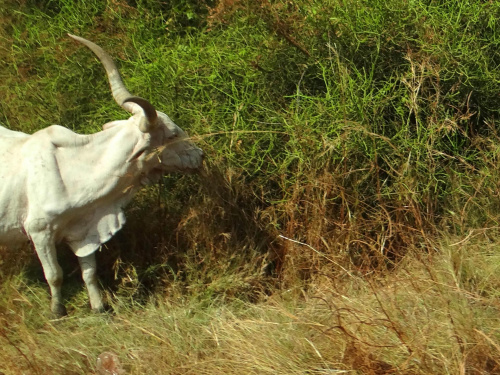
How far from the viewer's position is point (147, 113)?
4.45 m

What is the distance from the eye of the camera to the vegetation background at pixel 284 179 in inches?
171

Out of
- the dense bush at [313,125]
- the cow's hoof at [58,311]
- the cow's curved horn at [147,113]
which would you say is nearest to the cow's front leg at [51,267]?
the cow's hoof at [58,311]

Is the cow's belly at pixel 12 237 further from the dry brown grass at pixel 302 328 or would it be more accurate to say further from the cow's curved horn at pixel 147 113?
the cow's curved horn at pixel 147 113

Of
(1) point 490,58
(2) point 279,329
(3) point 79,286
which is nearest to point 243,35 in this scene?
(1) point 490,58

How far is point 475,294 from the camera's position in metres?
3.91

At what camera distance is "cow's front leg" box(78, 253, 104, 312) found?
464 cm

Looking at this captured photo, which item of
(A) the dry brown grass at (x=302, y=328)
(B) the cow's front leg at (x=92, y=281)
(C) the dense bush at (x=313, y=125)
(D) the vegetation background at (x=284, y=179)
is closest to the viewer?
(A) the dry brown grass at (x=302, y=328)

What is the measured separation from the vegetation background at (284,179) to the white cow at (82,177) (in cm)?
30

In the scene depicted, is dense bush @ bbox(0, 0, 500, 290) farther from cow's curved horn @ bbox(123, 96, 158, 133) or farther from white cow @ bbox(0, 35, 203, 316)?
cow's curved horn @ bbox(123, 96, 158, 133)

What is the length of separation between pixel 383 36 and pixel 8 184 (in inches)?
103

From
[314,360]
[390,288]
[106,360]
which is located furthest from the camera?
[390,288]

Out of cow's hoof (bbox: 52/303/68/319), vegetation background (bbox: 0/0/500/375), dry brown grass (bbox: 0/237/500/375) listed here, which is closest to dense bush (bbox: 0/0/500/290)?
vegetation background (bbox: 0/0/500/375)

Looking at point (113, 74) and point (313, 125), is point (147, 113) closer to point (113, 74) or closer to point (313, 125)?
point (113, 74)

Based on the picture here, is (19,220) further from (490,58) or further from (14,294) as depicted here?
(490,58)
